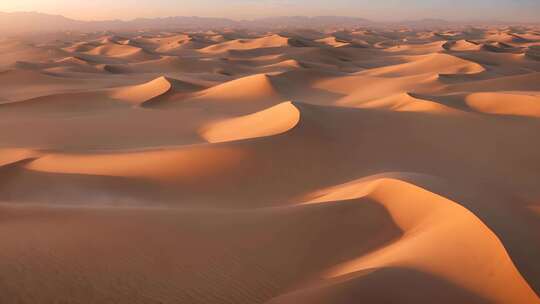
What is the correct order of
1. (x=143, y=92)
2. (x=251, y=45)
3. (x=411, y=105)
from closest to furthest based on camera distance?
(x=411, y=105) < (x=143, y=92) < (x=251, y=45)

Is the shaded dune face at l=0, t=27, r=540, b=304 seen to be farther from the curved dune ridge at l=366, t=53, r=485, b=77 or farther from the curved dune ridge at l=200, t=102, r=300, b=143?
the curved dune ridge at l=366, t=53, r=485, b=77

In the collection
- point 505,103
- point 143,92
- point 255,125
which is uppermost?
point 505,103

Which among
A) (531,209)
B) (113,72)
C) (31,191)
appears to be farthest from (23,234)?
(113,72)

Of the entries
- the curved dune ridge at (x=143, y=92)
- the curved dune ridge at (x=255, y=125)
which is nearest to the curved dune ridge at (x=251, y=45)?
the curved dune ridge at (x=143, y=92)

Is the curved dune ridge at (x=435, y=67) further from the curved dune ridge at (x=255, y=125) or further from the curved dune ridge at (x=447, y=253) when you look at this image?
the curved dune ridge at (x=447, y=253)

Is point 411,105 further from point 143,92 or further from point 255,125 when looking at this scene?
point 143,92

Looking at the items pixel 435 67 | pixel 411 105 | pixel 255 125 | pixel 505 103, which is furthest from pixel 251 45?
pixel 505 103

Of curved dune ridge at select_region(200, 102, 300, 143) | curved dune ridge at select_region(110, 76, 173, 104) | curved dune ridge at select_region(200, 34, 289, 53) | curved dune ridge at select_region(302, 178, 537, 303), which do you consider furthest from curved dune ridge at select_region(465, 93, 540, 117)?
curved dune ridge at select_region(200, 34, 289, 53)
